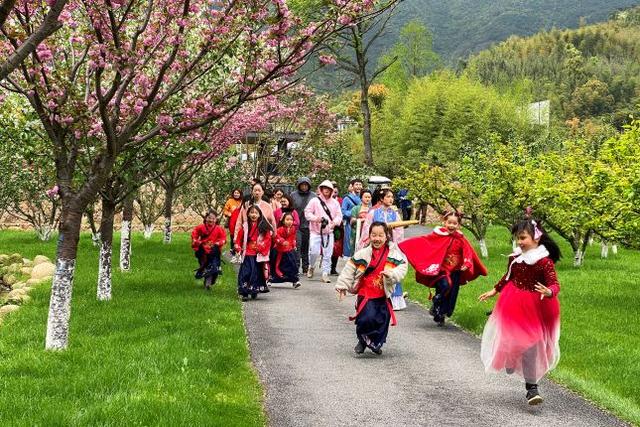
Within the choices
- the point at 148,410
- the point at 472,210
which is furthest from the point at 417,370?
the point at 472,210

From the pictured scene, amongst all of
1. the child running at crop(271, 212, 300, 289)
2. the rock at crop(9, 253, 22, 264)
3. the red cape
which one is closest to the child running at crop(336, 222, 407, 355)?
the red cape

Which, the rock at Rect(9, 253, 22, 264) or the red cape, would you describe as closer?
the red cape

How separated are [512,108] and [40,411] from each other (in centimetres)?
A: 5188

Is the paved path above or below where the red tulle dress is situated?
below

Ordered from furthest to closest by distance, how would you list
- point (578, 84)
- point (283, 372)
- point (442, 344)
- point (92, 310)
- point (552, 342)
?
point (578, 84), point (92, 310), point (442, 344), point (283, 372), point (552, 342)

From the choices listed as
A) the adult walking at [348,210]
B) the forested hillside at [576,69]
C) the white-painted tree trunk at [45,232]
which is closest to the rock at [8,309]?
the adult walking at [348,210]

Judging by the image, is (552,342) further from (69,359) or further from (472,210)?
(472,210)

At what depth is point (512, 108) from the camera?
180 ft

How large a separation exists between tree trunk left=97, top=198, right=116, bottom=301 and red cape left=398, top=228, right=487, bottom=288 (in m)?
5.23

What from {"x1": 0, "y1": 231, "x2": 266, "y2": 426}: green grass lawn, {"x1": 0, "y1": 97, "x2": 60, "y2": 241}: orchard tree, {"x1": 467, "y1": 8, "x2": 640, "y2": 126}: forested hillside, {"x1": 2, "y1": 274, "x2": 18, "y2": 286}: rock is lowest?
{"x1": 0, "y1": 231, "x2": 266, "y2": 426}: green grass lawn

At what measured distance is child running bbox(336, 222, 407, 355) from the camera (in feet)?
30.5

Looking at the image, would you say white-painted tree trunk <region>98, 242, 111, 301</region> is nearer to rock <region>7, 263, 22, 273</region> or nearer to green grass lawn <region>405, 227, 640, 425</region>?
green grass lawn <region>405, 227, 640, 425</region>

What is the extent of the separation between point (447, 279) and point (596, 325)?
2927 millimetres

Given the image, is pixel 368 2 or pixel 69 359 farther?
pixel 368 2
